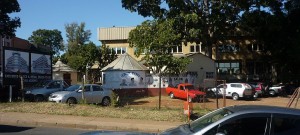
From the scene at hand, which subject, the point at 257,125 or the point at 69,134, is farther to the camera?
the point at 69,134

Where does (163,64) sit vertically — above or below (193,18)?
below

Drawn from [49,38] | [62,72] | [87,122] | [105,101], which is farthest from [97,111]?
[49,38]

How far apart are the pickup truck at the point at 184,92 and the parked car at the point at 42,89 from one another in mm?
10257

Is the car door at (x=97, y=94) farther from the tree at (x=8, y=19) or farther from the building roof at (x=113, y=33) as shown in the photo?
the building roof at (x=113, y=33)

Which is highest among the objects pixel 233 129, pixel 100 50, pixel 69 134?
pixel 100 50

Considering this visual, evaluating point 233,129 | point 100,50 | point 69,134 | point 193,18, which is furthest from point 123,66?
point 233,129

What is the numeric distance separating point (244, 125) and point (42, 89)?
23963 millimetres

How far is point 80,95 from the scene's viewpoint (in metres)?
26.0

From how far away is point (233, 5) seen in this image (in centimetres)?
4547

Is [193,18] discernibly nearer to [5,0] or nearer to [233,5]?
[233,5]

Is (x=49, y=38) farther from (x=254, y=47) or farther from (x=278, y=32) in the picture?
(x=278, y=32)

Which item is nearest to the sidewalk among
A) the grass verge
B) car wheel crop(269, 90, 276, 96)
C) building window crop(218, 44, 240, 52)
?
the grass verge

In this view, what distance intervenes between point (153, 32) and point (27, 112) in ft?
82.7

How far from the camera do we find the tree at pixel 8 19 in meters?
31.8
